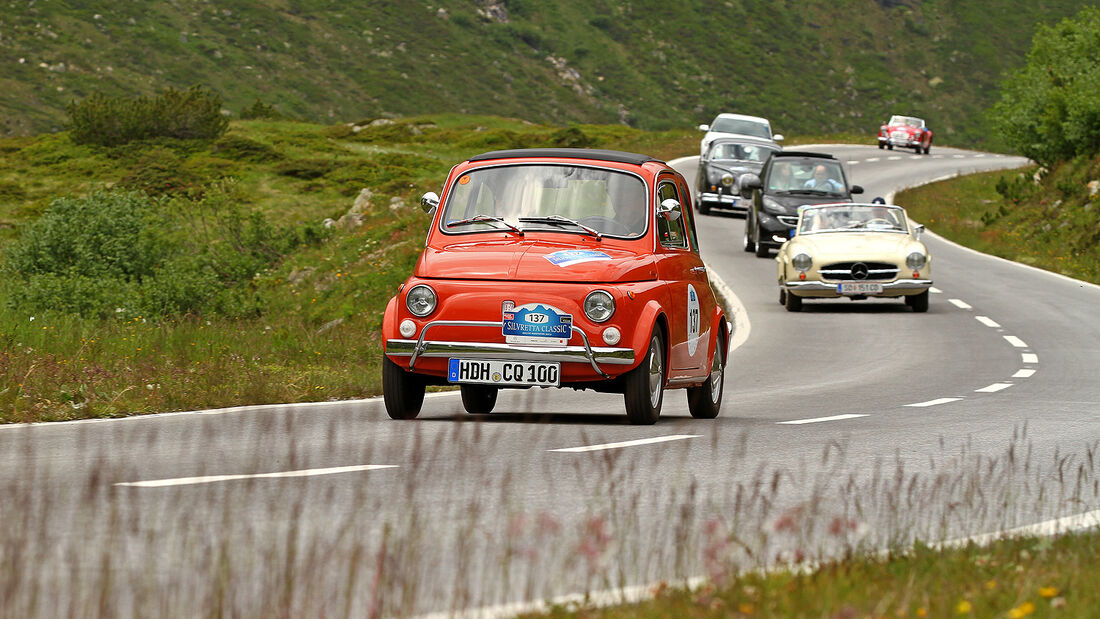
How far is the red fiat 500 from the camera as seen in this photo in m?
10.8

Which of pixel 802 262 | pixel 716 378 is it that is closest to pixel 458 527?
pixel 716 378

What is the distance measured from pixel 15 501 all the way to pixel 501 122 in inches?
2615

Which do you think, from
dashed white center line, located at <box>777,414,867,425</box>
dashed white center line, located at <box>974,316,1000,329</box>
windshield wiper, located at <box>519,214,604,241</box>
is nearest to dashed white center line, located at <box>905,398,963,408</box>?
dashed white center line, located at <box>777,414,867,425</box>

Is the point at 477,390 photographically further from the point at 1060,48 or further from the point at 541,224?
the point at 1060,48

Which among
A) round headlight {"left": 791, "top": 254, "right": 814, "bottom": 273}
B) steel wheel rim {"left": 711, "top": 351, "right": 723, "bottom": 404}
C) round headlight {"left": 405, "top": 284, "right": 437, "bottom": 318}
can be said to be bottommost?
round headlight {"left": 791, "top": 254, "right": 814, "bottom": 273}

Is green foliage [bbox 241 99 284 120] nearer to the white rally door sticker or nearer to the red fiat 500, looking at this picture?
the red fiat 500

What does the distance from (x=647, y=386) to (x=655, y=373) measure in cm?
31

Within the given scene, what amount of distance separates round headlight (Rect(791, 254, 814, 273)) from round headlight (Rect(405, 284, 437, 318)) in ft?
47.0

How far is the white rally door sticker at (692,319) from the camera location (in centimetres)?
1220

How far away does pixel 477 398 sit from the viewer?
1272 centimetres

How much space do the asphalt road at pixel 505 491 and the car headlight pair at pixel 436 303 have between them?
2.58ft

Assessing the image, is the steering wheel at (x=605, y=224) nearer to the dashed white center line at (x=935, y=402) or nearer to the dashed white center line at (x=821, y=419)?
the dashed white center line at (x=821, y=419)

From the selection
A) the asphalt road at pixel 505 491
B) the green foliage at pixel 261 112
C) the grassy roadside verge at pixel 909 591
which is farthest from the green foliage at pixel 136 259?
the green foliage at pixel 261 112

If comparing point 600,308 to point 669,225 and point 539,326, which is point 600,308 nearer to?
point 539,326
